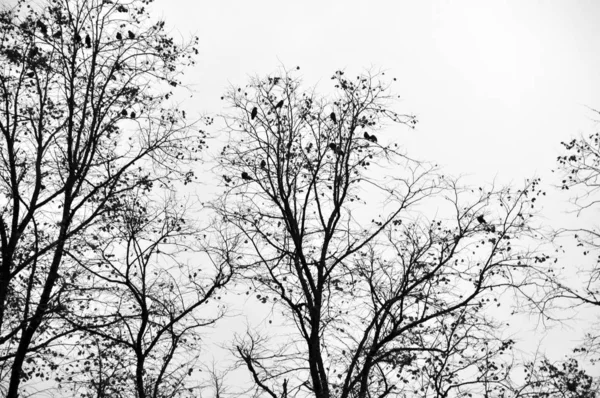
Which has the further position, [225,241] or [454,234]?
[225,241]

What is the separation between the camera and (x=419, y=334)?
11.8m

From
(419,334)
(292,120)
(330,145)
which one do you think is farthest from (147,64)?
(419,334)

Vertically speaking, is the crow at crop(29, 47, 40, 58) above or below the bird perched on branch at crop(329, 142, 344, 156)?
above

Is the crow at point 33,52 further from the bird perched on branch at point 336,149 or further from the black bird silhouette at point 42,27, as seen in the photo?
the bird perched on branch at point 336,149

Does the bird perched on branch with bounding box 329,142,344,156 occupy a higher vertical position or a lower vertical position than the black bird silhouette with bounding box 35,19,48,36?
lower

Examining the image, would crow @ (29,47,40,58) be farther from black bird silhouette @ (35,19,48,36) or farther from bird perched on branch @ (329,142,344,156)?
bird perched on branch @ (329,142,344,156)

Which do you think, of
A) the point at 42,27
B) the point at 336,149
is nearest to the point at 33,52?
the point at 42,27

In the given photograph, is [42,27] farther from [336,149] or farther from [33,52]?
[336,149]

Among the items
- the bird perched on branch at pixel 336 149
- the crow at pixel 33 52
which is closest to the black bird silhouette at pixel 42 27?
the crow at pixel 33 52

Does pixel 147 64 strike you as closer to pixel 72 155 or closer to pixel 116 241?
pixel 72 155

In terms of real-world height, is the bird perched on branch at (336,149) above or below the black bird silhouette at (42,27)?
below

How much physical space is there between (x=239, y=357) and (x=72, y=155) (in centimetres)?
588

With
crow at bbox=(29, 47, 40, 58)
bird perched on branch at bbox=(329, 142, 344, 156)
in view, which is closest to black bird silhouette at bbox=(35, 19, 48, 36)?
crow at bbox=(29, 47, 40, 58)

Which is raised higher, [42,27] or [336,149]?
[42,27]
